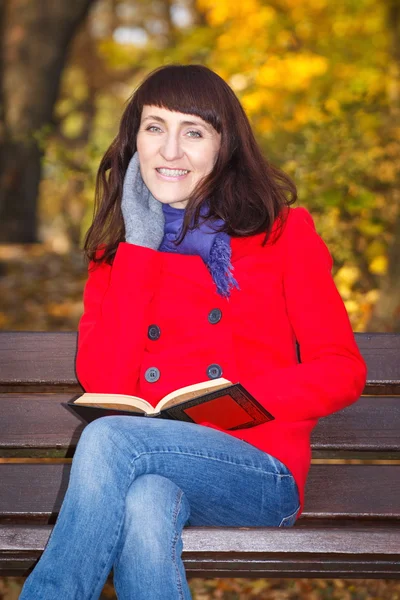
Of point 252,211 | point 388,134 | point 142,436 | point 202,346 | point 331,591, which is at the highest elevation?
point 388,134

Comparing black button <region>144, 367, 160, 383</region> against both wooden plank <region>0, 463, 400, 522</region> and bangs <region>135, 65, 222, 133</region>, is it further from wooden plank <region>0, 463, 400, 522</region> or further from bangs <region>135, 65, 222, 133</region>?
bangs <region>135, 65, 222, 133</region>

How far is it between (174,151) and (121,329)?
65cm

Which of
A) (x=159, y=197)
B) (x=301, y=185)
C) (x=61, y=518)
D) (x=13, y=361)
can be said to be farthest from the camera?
(x=301, y=185)

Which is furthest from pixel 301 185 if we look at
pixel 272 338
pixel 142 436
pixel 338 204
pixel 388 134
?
pixel 142 436

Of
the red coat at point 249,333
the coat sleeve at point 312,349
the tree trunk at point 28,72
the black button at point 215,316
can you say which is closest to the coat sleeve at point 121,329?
the red coat at point 249,333

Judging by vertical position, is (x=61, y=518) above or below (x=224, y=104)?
below

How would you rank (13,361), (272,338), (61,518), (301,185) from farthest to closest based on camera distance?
(301,185), (13,361), (272,338), (61,518)

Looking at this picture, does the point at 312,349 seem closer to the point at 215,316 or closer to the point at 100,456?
the point at 215,316

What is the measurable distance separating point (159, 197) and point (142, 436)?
0.94 meters

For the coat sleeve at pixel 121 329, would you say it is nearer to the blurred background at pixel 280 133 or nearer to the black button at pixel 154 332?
the black button at pixel 154 332

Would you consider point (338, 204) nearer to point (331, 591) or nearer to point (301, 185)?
point (301, 185)

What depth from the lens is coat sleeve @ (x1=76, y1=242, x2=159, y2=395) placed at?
2.93 meters

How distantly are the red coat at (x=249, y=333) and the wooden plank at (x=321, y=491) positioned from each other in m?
0.36

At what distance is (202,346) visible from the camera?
114 inches
